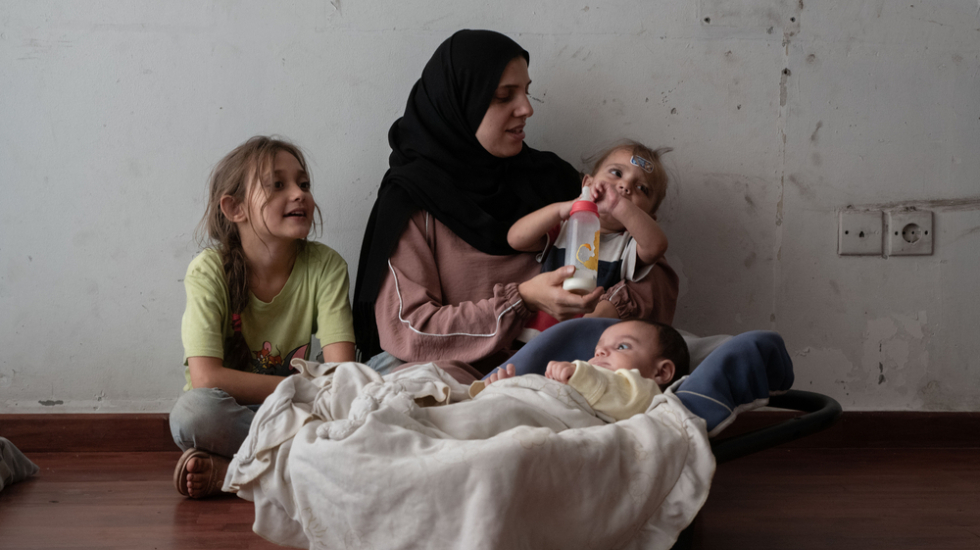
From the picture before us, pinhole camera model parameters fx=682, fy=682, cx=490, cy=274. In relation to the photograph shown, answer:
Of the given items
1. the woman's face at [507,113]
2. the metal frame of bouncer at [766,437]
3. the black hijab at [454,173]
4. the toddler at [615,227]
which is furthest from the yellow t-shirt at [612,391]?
the woman's face at [507,113]

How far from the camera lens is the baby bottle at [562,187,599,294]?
53.9 inches

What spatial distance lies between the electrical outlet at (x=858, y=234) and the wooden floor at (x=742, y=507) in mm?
552

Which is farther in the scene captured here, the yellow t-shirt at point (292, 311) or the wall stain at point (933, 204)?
the wall stain at point (933, 204)

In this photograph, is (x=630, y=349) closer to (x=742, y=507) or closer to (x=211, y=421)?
(x=742, y=507)

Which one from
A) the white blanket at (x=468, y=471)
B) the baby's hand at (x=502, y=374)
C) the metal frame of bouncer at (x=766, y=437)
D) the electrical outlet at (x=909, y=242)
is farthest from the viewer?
the electrical outlet at (x=909, y=242)

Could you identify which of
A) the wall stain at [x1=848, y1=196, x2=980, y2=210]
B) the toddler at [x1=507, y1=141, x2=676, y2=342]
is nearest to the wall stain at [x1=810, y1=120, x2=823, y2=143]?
the wall stain at [x1=848, y1=196, x2=980, y2=210]

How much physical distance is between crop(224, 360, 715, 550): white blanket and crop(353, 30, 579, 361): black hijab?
575 millimetres

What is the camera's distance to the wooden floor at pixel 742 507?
1222 millimetres

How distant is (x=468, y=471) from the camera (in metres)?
0.84

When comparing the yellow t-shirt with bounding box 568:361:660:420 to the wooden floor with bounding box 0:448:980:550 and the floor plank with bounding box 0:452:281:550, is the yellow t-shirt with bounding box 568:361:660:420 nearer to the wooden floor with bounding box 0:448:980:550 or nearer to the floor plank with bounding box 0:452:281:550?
the wooden floor with bounding box 0:448:980:550

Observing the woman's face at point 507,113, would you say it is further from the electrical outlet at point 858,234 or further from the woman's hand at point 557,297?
the electrical outlet at point 858,234

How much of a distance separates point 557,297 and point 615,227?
303 millimetres

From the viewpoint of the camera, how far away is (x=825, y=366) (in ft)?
6.18

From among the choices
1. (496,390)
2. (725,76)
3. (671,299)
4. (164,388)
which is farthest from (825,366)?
(164,388)
